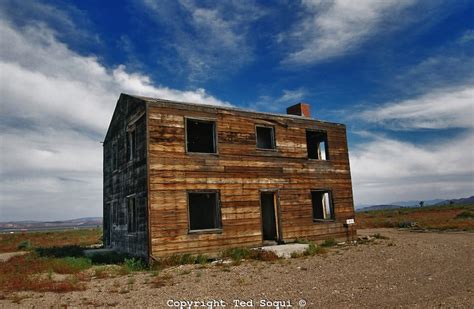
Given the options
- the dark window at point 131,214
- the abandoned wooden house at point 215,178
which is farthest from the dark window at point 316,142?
the dark window at point 131,214

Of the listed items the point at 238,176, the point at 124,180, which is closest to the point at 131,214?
the point at 124,180

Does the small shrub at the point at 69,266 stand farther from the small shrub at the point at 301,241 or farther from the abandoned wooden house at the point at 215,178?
the small shrub at the point at 301,241

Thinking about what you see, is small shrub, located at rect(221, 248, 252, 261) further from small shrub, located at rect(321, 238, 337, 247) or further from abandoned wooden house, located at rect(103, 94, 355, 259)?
small shrub, located at rect(321, 238, 337, 247)

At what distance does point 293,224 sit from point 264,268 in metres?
5.37

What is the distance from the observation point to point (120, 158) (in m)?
18.2

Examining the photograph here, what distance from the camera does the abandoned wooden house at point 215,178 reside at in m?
14.2

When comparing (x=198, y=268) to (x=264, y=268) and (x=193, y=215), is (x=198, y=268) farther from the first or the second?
(x=193, y=215)

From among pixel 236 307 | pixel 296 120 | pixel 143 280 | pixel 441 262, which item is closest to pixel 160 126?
pixel 143 280

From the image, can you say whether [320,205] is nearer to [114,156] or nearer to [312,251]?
[312,251]

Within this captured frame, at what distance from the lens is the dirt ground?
25.6ft

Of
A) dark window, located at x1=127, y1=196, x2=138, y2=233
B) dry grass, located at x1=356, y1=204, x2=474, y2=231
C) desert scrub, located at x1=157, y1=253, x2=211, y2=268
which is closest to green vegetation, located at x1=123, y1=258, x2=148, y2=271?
desert scrub, located at x1=157, y1=253, x2=211, y2=268

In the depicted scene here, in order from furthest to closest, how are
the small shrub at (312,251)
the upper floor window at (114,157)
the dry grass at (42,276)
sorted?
the upper floor window at (114,157)
the small shrub at (312,251)
the dry grass at (42,276)
